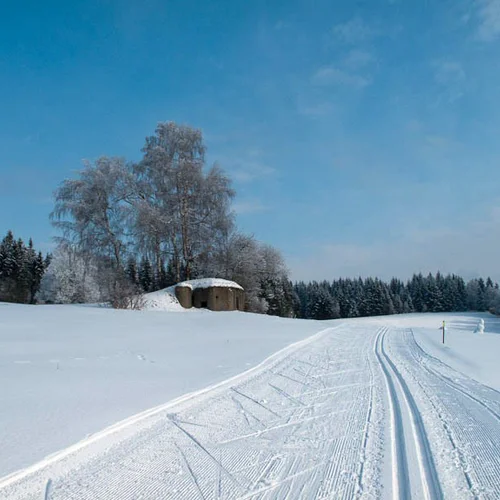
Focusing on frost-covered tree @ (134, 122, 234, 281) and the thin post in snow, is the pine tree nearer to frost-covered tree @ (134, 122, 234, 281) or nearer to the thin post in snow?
frost-covered tree @ (134, 122, 234, 281)

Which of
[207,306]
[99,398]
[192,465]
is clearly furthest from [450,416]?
[207,306]

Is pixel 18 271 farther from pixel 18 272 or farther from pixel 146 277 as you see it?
pixel 146 277

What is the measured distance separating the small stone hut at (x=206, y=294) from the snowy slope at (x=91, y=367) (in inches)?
279

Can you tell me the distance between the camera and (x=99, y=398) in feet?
17.0

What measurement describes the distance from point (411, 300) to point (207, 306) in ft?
204

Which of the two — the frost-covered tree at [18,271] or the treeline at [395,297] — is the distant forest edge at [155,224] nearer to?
the frost-covered tree at [18,271]

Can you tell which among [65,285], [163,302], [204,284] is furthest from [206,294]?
[65,285]

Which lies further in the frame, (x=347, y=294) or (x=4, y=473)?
(x=347, y=294)

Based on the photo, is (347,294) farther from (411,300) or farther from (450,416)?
(450,416)

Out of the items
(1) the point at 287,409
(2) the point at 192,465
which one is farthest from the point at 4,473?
(1) the point at 287,409

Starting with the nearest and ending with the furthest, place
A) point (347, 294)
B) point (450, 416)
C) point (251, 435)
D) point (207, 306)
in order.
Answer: point (251, 435)
point (450, 416)
point (207, 306)
point (347, 294)

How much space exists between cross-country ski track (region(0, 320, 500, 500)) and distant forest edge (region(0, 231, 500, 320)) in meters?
18.7

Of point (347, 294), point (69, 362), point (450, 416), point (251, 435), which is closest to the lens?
point (251, 435)

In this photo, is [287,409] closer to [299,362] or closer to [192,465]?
[192,465]
